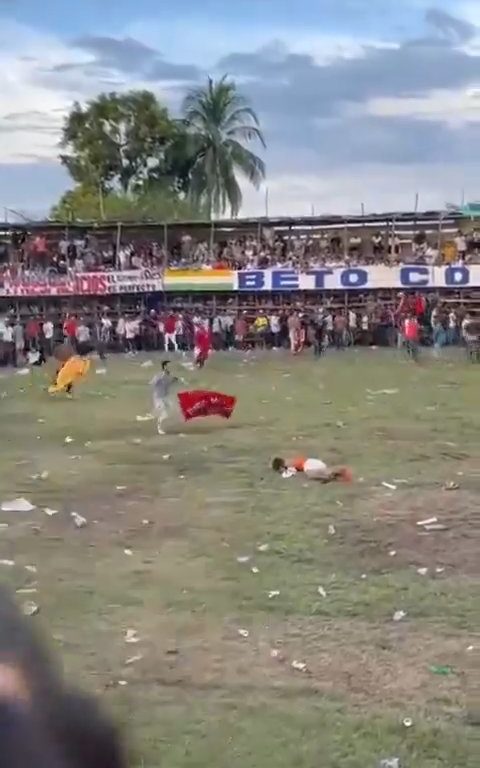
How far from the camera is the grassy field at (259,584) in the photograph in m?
5.89

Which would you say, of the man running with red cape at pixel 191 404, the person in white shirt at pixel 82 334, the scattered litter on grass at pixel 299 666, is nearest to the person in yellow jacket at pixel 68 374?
the man running with red cape at pixel 191 404

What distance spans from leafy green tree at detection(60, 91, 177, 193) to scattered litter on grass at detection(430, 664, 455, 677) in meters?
49.7

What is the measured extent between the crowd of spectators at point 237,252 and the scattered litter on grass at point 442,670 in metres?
36.9

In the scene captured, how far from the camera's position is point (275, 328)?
43594 millimetres

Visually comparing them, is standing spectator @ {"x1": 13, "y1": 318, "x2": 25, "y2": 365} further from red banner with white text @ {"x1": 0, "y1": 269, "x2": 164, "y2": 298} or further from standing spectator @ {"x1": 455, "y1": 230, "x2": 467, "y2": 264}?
standing spectator @ {"x1": 455, "y1": 230, "x2": 467, "y2": 264}

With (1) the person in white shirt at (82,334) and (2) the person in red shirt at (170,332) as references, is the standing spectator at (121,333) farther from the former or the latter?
(2) the person in red shirt at (170,332)

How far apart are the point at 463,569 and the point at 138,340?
34.8 metres

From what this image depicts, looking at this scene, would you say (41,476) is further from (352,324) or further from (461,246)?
(461,246)

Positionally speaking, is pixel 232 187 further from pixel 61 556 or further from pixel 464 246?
pixel 61 556

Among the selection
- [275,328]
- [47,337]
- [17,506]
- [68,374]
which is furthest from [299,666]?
[275,328]

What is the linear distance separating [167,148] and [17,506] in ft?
147

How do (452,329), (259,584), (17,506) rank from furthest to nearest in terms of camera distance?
(452,329) → (17,506) → (259,584)

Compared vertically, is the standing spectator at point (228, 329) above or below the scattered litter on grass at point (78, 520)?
below

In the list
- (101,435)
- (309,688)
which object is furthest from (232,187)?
(309,688)
